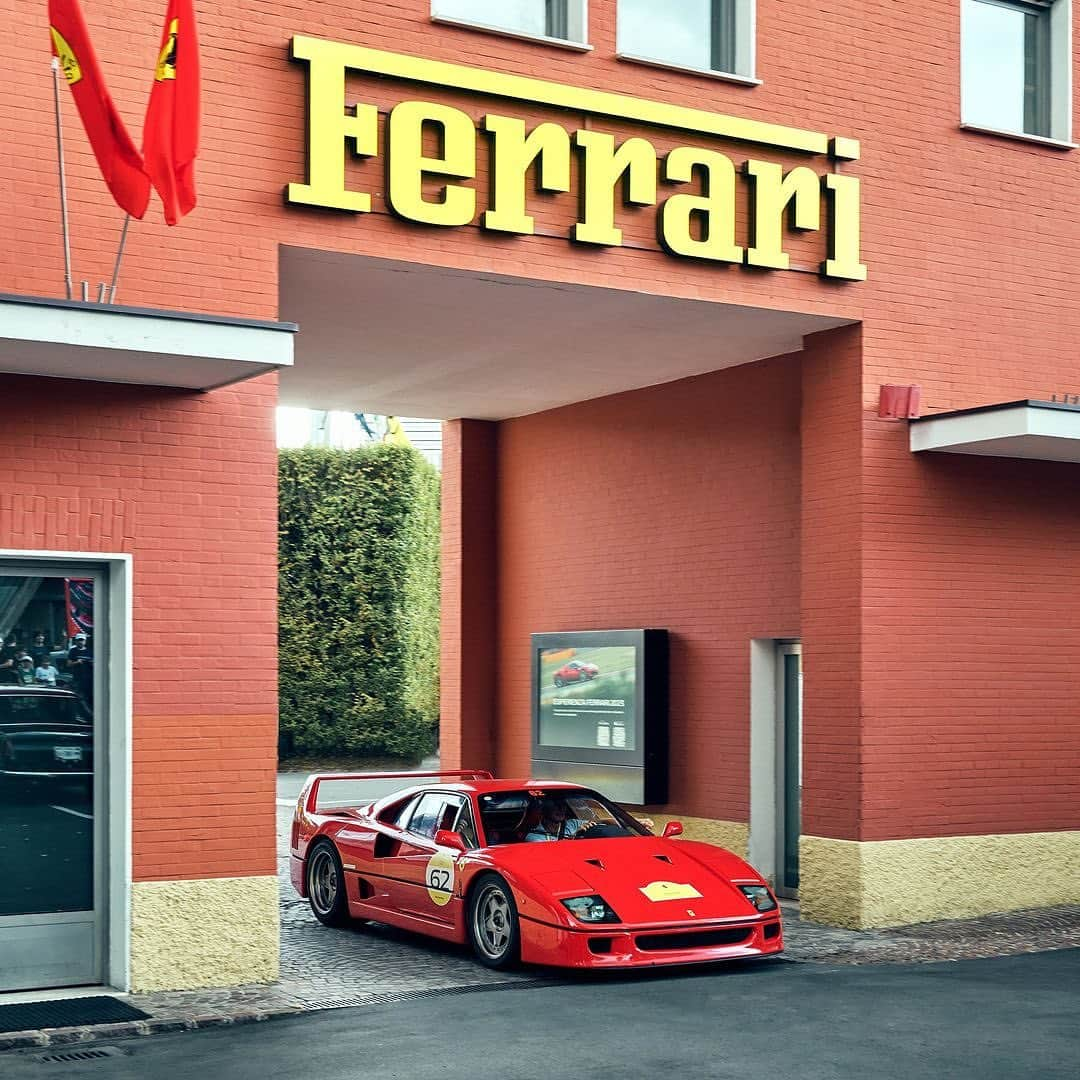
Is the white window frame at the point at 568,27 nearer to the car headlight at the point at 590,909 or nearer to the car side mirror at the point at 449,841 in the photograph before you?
the car side mirror at the point at 449,841

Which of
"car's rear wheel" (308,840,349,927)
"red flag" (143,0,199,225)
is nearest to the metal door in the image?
"car's rear wheel" (308,840,349,927)

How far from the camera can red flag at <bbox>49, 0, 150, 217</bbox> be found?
9.44m

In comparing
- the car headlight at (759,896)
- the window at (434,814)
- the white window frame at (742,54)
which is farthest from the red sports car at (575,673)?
the white window frame at (742,54)

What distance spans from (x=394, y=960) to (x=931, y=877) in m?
4.33

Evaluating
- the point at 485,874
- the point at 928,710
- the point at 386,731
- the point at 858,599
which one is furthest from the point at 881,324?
the point at 386,731

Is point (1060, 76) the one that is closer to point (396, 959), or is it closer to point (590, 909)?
point (590, 909)

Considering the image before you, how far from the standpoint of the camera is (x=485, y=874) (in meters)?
11.3

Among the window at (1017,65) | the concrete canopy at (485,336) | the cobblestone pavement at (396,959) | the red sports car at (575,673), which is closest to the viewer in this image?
the cobblestone pavement at (396,959)

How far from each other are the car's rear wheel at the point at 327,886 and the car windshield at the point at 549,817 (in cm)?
174

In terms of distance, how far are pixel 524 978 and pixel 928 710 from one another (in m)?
4.29

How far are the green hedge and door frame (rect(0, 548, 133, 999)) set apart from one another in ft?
66.0

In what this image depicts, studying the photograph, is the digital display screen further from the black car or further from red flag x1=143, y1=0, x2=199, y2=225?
red flag x1=143, y1=0, x2=199, y2=225

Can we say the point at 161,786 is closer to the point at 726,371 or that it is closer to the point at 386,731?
the point at 726,371

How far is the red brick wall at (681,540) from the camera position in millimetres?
15102
